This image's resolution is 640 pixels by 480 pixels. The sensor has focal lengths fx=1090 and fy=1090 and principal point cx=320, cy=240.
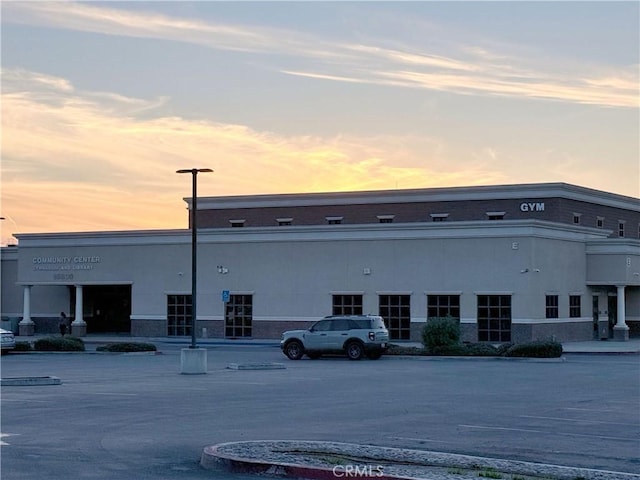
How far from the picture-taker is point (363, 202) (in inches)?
2714

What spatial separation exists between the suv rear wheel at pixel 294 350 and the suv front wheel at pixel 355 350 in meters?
1.95

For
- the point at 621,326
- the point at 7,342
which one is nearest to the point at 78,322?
the point at 7,342

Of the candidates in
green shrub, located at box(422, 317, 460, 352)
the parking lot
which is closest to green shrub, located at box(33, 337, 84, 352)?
the parking lot

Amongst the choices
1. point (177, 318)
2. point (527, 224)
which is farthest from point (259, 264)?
point (527, 224)

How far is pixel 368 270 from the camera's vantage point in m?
56.0

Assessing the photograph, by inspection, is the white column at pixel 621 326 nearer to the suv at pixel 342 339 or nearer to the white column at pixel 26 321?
the suv at pixel 342 339

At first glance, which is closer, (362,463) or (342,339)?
(362,463)

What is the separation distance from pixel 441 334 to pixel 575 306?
631 inches

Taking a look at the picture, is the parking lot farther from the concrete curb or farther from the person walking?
the person walking

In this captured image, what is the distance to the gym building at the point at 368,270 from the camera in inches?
2106

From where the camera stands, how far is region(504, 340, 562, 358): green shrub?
40969 mm

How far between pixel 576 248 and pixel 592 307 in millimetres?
3698

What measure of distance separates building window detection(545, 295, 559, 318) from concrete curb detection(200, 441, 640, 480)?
1565 inches

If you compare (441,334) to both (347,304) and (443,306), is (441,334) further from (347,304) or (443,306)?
(347,304)
